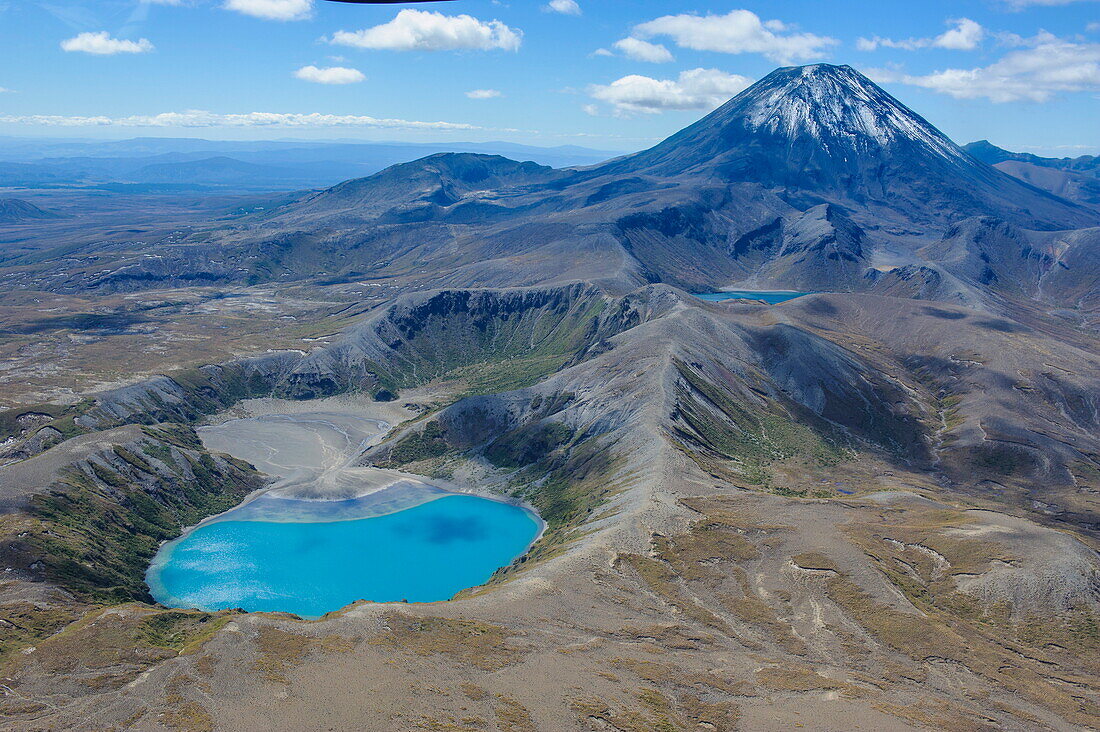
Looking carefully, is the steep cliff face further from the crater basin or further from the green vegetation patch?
the green vegetation patch

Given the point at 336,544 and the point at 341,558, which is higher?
the point at 336,544

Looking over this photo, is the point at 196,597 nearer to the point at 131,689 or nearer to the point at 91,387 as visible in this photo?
the point at 131,689

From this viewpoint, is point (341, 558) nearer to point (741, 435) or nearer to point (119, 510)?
point (119, 510)

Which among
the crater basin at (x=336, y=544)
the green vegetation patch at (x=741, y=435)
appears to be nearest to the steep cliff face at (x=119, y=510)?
the crater basin at (x=336, y=544)

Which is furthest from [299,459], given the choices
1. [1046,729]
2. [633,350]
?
[1046,729]

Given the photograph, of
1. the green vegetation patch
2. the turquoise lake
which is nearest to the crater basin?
the turquoise lake

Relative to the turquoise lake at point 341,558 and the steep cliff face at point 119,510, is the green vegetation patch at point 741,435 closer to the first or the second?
the turquoise lake at point 341,558

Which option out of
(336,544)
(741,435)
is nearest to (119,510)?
(336,544)

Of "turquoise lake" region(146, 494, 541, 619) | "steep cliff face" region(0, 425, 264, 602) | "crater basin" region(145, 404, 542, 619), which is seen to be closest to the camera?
"steep cliff face" region(0, 425, 264, 602)
